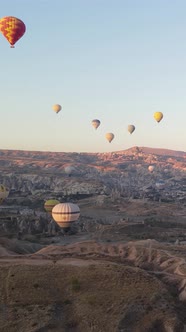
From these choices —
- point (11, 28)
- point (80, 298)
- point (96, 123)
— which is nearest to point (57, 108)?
point (96, 123)

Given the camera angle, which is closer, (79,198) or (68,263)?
(68,263)

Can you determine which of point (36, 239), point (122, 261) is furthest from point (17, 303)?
point (36, 239)

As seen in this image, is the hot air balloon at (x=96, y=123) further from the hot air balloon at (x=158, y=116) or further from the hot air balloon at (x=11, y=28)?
the hot air balloon at (x=11, y=28)

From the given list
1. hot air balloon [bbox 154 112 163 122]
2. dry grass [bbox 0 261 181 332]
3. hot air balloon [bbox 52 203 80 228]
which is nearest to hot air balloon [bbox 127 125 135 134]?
hot air balloon [bbox 154 112 163 122]

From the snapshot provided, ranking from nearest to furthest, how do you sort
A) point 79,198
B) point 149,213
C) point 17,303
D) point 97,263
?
point 17,303 → point 97,263 → point 149,213 → point 79,198

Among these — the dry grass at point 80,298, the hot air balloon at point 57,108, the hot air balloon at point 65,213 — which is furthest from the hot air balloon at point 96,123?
the dry grass at point 80,298

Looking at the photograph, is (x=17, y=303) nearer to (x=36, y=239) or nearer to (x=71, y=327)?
(x=71, y=327)

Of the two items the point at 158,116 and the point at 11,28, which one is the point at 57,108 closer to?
the point at 158,116

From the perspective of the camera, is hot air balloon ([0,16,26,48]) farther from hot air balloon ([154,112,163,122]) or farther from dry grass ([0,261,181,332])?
hot air balloon ([154,112,163,122])

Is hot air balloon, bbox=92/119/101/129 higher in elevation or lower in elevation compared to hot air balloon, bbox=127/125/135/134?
lower
